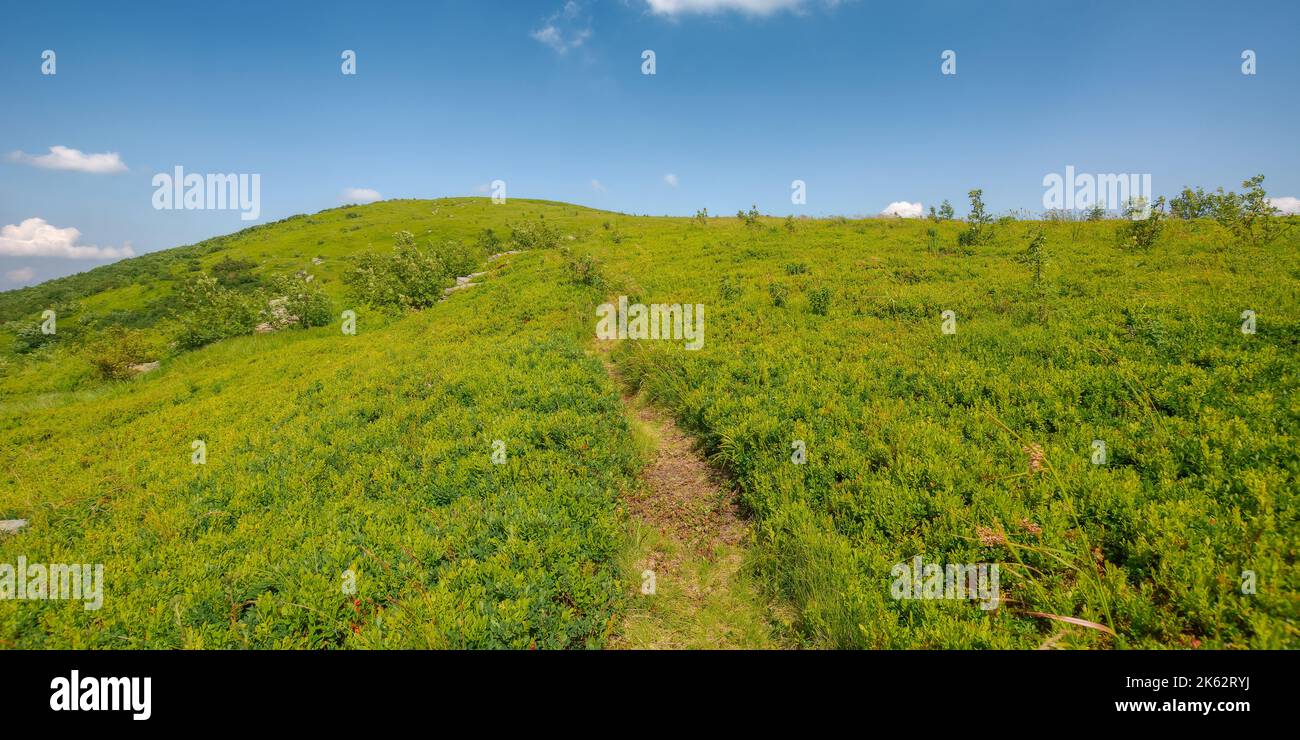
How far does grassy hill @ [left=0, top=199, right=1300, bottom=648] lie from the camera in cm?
477

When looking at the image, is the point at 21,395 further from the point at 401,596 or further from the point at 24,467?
the point at 401,596

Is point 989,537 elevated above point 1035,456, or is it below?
below

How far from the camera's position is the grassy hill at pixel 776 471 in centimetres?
477

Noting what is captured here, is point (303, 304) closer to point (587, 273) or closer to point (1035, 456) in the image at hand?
point (587, 273)

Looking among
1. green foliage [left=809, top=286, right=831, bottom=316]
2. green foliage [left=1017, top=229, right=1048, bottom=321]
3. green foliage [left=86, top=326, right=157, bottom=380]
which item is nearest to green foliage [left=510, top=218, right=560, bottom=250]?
green foliage [left=86, top=326, right=157, bottom=380]

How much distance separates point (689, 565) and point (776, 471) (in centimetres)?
228

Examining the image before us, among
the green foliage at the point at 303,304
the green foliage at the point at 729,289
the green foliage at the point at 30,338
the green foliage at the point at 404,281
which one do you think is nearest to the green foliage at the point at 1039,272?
the green foliage at the point at 729,289

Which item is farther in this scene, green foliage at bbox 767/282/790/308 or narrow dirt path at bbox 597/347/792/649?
green foliage at bbox 767/282/790/308

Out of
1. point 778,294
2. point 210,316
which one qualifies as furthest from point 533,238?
point 778,294

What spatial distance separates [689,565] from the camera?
6.86 meters

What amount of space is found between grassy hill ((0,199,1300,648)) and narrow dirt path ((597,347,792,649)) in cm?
30

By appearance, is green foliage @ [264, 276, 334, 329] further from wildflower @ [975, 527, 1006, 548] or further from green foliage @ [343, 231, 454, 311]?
wildflower @ [975, 527, 1006, 548]

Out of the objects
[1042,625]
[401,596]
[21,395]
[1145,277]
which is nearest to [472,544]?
[401,596]
